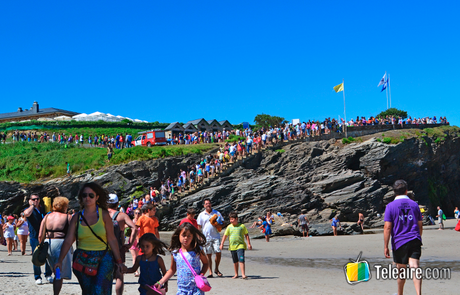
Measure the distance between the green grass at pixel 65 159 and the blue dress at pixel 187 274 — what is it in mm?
27884

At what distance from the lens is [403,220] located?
602 centimetres

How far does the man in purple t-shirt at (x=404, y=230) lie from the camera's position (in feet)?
19.4

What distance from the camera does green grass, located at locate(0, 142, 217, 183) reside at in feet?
108

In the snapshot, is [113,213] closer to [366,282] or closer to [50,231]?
[50,231]

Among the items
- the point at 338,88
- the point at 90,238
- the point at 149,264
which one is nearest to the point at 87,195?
the point at 90,238

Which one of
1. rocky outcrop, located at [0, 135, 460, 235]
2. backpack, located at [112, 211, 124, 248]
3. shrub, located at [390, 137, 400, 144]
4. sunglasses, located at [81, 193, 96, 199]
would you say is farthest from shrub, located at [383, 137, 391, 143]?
sunglasses, located at [81, 193, 96, 199]

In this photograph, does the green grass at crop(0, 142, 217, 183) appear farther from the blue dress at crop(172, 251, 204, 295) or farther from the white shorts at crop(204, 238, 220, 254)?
the blue dress at crop(172, 251, 204, 295)

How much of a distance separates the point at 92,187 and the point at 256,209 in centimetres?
2328

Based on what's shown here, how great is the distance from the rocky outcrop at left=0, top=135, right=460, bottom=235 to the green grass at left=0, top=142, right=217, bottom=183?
1.10 metres

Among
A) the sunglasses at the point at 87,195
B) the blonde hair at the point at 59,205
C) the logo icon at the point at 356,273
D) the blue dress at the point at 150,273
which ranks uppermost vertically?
the sunglasses at the point at 87,195

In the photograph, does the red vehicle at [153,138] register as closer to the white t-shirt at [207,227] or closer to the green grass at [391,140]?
the green grass at [391,140]

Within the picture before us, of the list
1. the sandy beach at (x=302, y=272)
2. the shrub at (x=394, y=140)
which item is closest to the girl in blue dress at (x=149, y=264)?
the sandy beach at (x=302, y=272)

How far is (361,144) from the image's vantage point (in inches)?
1255

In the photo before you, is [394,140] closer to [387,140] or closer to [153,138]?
Answer: [387,140]
